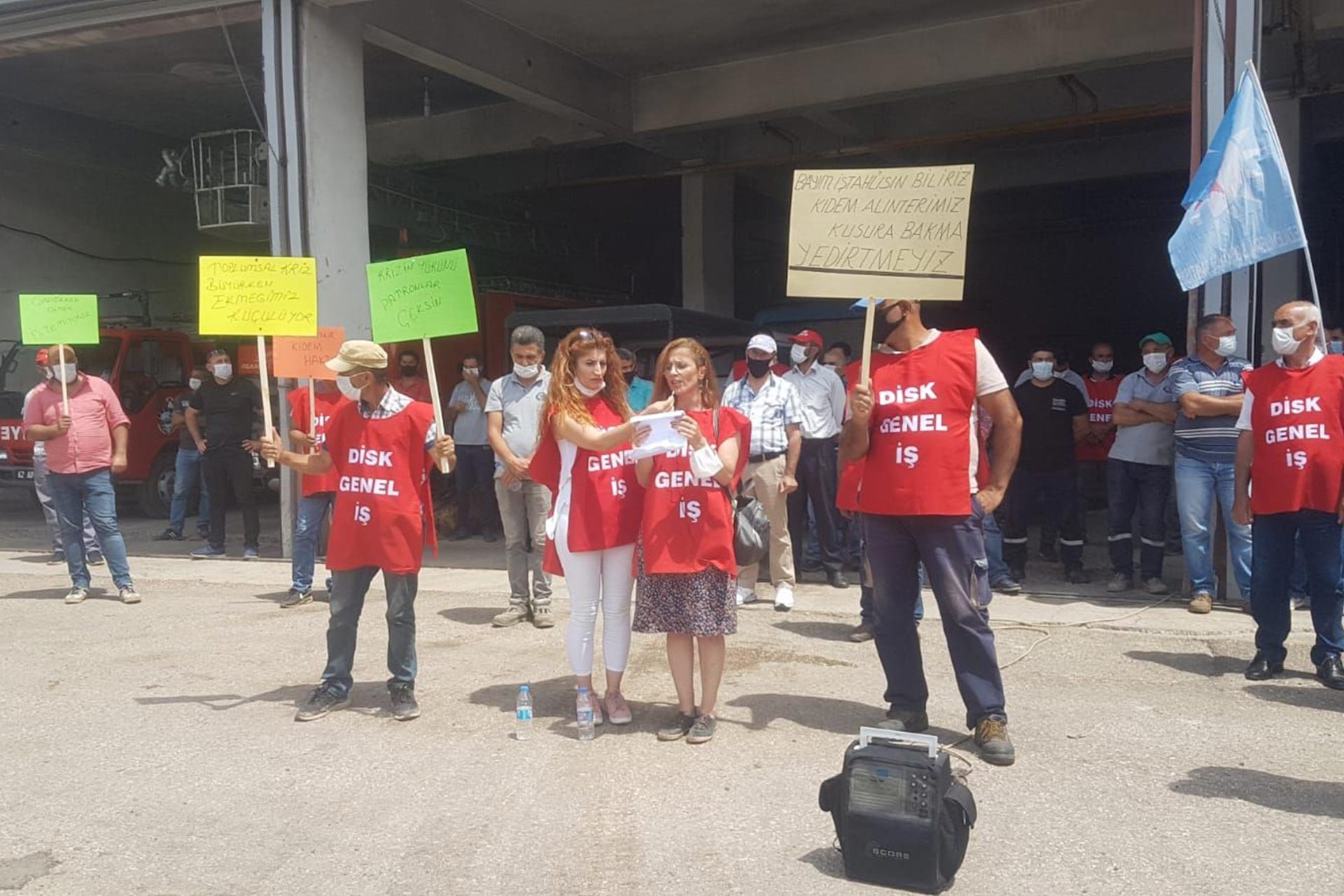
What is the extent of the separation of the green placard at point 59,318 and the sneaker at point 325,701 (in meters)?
4.54

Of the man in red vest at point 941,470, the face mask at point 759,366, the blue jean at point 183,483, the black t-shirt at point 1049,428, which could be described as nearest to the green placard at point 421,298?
the man in red vest at point 941,470

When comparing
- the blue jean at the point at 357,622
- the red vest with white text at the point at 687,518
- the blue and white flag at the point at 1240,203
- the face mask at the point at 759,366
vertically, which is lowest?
the blue jean at the point at 357,622

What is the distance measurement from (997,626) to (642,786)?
3691 millimetres

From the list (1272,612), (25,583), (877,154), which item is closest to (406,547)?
(1272,612)

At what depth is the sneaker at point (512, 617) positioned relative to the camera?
7.82 metres

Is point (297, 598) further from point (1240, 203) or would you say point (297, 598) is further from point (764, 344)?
point (1240, 203)

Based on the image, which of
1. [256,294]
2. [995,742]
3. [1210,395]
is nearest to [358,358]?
[256,294]

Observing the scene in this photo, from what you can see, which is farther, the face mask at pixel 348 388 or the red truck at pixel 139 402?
the red truck at pixel 139 402

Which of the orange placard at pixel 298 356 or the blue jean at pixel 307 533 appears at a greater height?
the orange placard at pixel 298 356

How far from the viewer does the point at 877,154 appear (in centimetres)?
1927

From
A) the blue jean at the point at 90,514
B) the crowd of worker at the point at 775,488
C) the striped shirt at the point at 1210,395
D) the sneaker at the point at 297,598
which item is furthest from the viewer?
the blue jean at the point at 90,514

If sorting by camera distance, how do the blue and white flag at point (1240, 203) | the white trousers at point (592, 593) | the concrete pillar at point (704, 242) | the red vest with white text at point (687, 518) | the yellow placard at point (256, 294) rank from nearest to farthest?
the red vest with white text at point (687, 518) → the white trousers at point (592, 593) → the blue and white flag at point (1240, 203) → the yellow placard at point (256, 294) → the concrete pillar at point (704, 242)

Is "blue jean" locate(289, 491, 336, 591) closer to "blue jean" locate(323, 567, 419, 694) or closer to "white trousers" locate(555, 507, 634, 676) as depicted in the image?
"blue jean" locate(323, 567, 419, 694)

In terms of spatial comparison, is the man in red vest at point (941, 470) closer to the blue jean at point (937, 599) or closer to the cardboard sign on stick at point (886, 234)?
the blue jean at point (937, 599)
